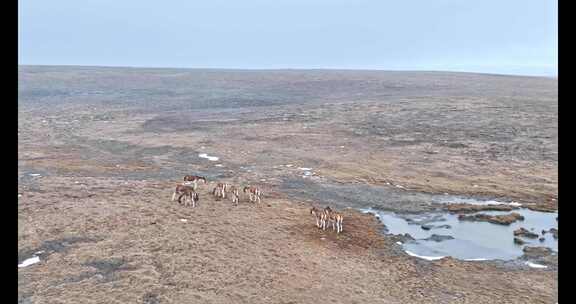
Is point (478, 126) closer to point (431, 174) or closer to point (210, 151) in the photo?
point (431, 174)

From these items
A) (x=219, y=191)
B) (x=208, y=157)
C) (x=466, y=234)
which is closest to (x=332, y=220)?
(x=466, y=234)

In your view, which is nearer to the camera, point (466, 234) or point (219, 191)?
point (466, 234)

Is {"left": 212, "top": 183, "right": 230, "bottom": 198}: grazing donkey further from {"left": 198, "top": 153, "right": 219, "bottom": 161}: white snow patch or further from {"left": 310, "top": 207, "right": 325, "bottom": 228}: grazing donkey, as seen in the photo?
{"left": 198, "top": 153, "right": 219, "bottom": 161}: white snow patch

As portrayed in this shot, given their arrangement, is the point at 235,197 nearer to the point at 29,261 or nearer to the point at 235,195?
the point at 235,195

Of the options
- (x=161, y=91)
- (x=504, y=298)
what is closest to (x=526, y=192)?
(x=504, y=298)

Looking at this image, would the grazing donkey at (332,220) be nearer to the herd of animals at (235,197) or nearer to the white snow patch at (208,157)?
the herd of animals at (235,197)

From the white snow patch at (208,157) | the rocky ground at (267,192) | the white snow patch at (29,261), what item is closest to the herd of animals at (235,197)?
the rocky ground at (267,192)

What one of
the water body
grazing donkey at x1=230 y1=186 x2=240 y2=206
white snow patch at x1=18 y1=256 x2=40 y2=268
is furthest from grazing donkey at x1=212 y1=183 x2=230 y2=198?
white snow patch at x1=18 y1=256 x2=40 y2=268
